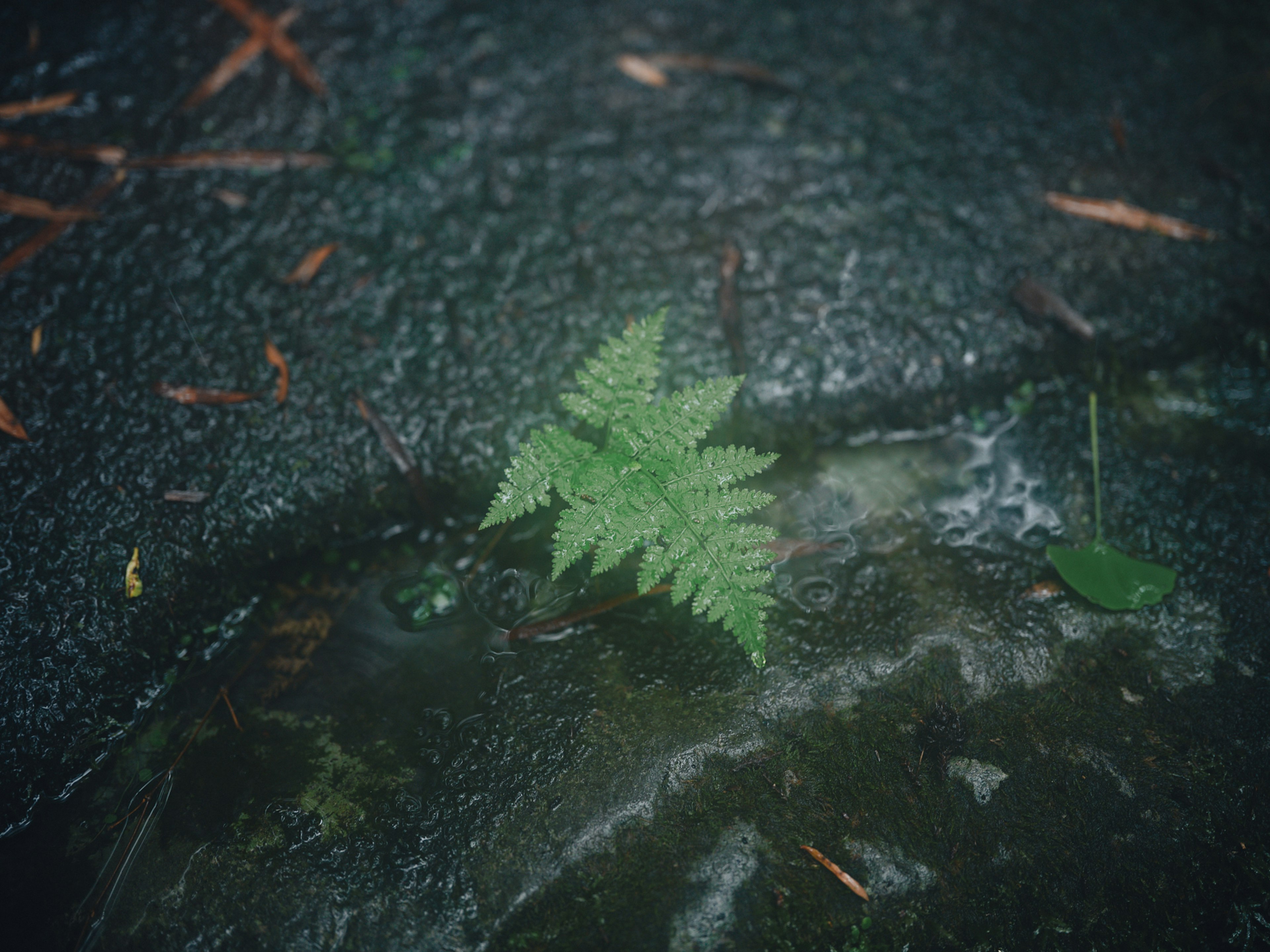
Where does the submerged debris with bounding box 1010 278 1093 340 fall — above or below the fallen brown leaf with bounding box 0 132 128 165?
below

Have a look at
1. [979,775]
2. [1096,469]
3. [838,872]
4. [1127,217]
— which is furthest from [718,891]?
[1127,217]

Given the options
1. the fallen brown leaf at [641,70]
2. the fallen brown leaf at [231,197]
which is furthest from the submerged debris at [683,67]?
the fallen brown leaf at [231,197]

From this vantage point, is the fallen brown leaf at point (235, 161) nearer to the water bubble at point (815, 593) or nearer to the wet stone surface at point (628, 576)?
the wet stone surface at point (628, 576)

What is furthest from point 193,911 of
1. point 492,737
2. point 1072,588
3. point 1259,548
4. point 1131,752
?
point 1259,548

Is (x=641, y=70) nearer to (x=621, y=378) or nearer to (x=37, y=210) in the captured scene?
(x=621, y=378)

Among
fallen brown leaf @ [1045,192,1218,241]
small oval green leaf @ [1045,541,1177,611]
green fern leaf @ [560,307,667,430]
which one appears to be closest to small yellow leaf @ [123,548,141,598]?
green fern leaf @ [560,307,667,430]

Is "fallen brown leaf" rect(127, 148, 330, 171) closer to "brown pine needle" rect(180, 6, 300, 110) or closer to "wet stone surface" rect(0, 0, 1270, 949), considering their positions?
"wet stone surface" rect(0, 0, 1270, 949)
